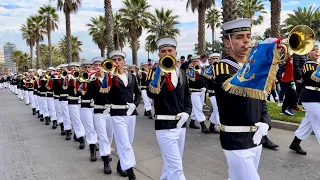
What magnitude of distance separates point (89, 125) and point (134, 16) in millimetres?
27989

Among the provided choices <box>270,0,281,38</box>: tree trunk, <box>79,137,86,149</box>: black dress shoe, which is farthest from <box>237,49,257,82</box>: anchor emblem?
<box>270,0,281,38</box>: tree trunk

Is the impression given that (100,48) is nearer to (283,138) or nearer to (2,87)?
(2,87)

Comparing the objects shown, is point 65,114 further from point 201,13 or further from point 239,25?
point 201,13

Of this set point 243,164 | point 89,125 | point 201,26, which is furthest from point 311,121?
point 201,26

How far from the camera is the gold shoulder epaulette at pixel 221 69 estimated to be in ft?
9.25

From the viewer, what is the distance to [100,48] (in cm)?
4559

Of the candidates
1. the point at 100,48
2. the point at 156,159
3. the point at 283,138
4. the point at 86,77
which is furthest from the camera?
the point at 100,48

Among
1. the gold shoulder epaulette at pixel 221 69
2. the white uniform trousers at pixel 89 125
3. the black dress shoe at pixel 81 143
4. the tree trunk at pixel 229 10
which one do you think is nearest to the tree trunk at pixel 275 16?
the tree trunk at pixel 229 10

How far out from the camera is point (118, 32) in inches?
1523

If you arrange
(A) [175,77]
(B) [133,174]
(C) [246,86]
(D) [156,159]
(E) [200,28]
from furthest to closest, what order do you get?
(E) [200,28] < (D) [156,159] < (B) [133,174] < (A) [175,77] < (C) [246,86]

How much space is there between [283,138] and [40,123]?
898 cm

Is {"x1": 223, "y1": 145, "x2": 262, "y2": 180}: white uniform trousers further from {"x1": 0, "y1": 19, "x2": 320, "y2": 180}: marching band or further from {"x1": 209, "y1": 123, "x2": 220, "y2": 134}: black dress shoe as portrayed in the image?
{"x1": 209, "y1": 123, "x2": 220, "y2": 134}: black dress shoe

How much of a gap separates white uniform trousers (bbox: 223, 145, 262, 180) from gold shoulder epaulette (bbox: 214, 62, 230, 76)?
2.36 ft

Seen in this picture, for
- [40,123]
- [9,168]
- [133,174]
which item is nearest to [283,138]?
[133,174]
